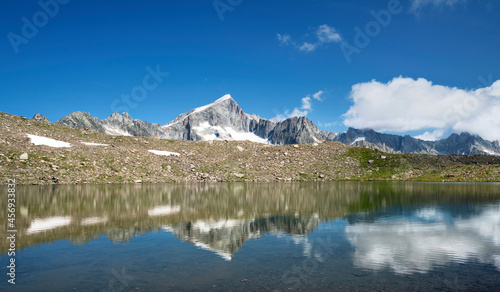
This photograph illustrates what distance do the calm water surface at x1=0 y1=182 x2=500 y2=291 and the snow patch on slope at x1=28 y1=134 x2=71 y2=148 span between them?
6719 centimetres

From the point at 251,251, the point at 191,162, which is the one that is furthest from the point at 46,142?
the point at 251,251

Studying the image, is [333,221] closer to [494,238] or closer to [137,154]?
[494,238]

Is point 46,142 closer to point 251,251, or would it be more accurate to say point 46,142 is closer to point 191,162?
point 191,162

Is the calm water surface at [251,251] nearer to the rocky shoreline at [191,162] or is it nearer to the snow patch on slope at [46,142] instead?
the rocky shoreline at [191,162]

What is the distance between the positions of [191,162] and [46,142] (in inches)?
A: 1733

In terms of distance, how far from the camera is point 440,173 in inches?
4481

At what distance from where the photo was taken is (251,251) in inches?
662

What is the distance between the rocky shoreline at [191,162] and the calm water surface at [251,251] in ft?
176

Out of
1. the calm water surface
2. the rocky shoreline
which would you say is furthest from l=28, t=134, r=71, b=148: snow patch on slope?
the calm water surface

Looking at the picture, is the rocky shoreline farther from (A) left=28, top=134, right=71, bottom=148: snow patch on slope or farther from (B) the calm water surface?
(B) the calm water surface

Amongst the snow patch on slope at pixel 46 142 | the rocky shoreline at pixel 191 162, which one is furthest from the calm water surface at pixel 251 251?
the snow patch on slope at pixel 46 142

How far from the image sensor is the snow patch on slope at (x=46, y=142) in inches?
3407

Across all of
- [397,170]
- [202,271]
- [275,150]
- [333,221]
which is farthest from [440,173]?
[202,271]

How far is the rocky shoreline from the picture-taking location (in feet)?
253
